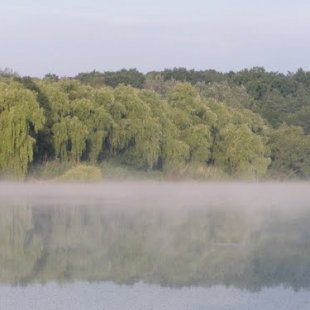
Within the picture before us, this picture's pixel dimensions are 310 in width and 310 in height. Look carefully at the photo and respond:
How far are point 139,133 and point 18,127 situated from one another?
4.82 m

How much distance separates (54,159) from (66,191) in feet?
8.71

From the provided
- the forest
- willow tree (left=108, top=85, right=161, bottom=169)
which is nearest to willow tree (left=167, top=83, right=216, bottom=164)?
the forest

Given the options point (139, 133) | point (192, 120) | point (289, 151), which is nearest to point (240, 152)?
point (192, 120)

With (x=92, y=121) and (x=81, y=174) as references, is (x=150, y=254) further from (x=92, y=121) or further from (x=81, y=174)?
(x=92, y=121)

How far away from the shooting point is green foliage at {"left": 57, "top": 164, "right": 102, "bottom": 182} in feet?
80.9

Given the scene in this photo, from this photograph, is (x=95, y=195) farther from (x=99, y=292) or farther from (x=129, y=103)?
(x=99, y=292)

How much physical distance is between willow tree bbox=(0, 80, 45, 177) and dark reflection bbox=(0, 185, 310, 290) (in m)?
5.12

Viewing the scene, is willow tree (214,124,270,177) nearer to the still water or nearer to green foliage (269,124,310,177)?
green foliage (269,124,310,177)

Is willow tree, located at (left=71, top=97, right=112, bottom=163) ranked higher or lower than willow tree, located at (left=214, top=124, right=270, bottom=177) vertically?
higher

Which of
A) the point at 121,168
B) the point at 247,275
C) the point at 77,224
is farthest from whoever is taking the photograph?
the point at 121,168

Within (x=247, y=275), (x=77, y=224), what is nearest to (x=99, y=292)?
(x=247, y=275)

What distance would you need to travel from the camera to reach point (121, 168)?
26.8m

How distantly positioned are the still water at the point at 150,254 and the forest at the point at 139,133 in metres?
3.75

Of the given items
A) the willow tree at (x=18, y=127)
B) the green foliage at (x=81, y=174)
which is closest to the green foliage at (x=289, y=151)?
the green foliage at (x=81, y=174)
